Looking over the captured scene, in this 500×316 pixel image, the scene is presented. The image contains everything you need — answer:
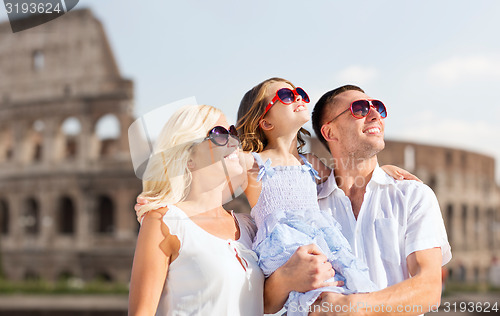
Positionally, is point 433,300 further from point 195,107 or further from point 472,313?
point 472,313

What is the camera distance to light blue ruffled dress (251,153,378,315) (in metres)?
1.96

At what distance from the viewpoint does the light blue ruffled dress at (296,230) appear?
6.42ft

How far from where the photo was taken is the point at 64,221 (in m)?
23.1

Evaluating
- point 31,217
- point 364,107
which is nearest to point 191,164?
point 364,107

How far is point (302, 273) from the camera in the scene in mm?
1927

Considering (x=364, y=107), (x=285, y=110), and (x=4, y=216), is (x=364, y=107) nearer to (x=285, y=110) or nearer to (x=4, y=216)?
(x=285, y=110)

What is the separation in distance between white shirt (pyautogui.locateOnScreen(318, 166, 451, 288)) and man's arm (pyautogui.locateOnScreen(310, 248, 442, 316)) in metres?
0.06

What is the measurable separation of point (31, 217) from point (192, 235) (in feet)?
73.4

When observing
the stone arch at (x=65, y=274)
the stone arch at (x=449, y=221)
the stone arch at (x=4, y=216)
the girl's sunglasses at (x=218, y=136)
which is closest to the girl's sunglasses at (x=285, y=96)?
the girl's sunglasses at (x=218, y=136)

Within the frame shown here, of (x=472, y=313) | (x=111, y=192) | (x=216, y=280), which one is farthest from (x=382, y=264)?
(x=111, y=192)

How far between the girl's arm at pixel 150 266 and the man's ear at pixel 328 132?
0.81 meters

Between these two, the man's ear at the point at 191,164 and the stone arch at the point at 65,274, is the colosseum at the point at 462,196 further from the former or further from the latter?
the man's ear at the point at 191,164

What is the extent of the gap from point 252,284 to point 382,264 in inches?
20.3

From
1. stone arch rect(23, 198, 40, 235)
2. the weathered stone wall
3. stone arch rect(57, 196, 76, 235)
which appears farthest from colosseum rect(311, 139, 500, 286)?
stone arch rect(23, 198, 40, 235)
